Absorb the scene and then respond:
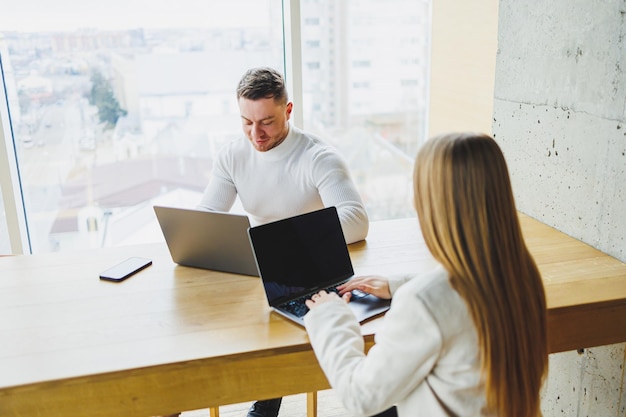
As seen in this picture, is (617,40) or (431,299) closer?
(431,299)

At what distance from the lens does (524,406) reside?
1.14 meters

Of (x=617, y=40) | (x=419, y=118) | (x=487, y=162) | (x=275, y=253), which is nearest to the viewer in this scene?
(x=487, y=162)

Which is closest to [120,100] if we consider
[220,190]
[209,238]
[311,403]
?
[220,190]

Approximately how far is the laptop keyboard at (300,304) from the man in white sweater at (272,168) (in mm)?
514

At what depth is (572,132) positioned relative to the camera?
2008 millimetres

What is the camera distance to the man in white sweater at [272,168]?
2.13 meters

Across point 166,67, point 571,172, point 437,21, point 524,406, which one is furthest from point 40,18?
point 524,406

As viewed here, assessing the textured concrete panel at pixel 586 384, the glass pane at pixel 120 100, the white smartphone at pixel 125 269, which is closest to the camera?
the white smartphone at pixel 125 269

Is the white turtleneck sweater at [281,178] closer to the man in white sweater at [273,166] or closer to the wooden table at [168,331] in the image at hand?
the man in white sweater at [273,166]

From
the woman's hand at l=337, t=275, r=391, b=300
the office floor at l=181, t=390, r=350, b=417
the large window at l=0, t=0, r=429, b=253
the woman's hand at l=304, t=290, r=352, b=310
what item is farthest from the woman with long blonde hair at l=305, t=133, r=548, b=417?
the large window at l=0, t=0, r=429, b=253

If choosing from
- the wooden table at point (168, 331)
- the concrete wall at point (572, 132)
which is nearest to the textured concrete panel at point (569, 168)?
the concrete wall at point (572, 132)

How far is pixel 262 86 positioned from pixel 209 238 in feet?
2.20

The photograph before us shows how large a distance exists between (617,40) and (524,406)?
3.97ft

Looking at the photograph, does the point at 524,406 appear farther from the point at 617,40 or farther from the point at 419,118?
the point at 419,118
